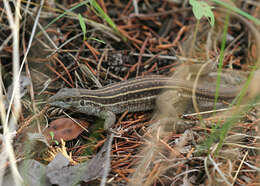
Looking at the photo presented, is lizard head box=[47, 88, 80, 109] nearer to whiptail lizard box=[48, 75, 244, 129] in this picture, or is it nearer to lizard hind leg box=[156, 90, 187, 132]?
whiptail lizard box=[48, 75, 244, 129]

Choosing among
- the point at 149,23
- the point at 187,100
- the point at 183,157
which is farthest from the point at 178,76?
the point at 183,157

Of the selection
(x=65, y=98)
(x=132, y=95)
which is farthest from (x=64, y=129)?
(x=132, y=95)

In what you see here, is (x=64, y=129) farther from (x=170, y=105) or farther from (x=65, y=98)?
(x=170, y=105)

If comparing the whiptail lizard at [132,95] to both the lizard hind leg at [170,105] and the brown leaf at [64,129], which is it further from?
the brown leaf at [64,129]

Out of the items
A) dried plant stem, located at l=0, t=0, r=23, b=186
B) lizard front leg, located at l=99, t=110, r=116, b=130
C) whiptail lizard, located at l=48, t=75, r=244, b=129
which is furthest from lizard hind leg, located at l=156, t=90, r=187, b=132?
dried plant stem, located at l=0, t=0, r=23, b=186

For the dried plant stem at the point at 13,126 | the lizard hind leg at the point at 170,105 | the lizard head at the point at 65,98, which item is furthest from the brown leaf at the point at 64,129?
the lizard hind leg at the point at 170,105

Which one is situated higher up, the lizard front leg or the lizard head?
the lizard head
